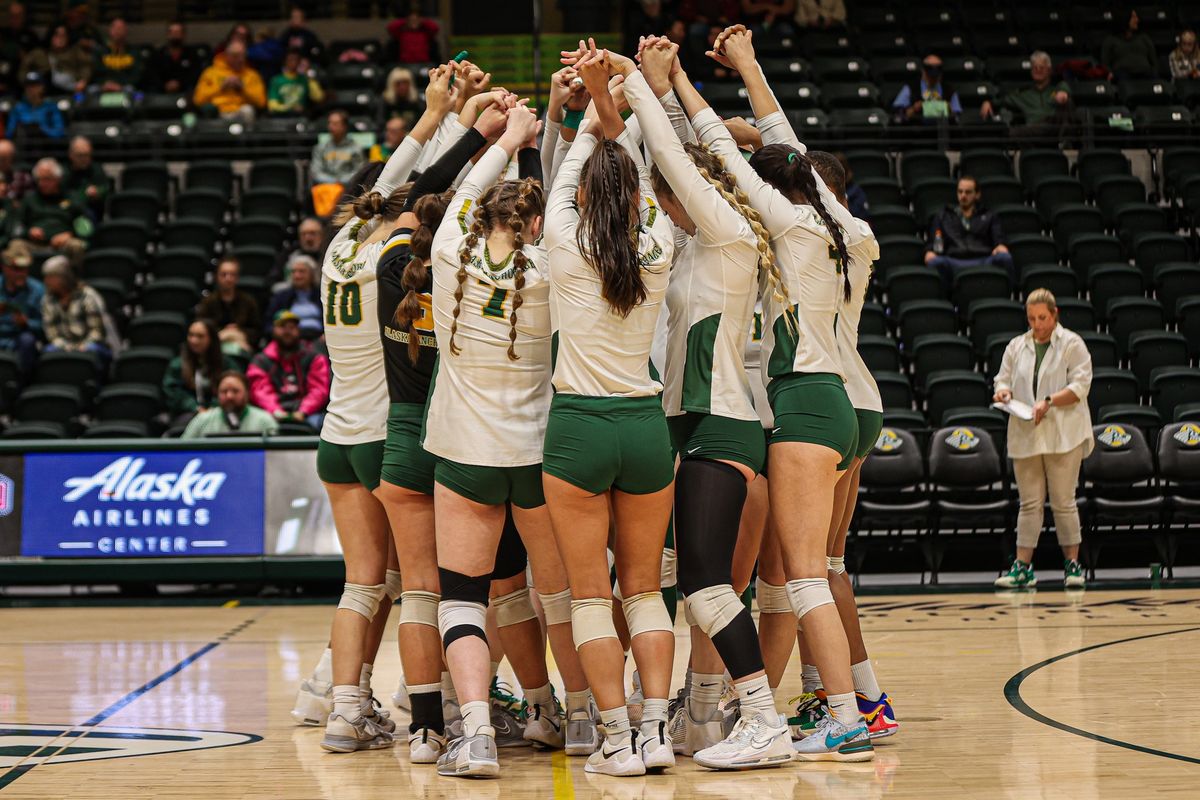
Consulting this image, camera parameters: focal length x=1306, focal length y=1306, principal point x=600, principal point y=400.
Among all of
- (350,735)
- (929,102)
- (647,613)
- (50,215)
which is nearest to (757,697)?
(647,613)

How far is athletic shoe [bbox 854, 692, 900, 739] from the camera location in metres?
4.43

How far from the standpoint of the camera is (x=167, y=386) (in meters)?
9.78

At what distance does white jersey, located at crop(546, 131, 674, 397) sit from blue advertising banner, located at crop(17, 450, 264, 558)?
5115 mm

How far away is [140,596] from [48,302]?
287 centimetres

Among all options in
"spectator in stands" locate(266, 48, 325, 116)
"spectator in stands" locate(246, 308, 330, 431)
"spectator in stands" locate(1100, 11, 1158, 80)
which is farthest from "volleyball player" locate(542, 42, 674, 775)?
"spectator in stands" locate(1100, 11, 1158, 80)

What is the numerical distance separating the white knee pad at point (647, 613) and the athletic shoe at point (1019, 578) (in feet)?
16.2

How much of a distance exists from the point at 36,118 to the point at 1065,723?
486 inches

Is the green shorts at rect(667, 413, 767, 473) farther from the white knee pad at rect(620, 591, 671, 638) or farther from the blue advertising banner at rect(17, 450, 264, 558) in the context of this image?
the blue advertising banner at rect(17, 450, 264, 558)

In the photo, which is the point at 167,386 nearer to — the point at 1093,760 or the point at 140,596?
the point at 140,596

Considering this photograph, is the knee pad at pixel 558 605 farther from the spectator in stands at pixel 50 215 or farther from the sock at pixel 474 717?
the spectator in stands at pixel 50 215

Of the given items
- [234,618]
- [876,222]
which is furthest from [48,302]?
[876,222]

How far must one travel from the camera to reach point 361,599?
4641 mm

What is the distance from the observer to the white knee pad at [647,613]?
4.03m

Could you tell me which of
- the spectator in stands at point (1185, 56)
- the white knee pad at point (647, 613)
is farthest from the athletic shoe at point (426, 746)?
the spectator in stands at point (1185, 56)
